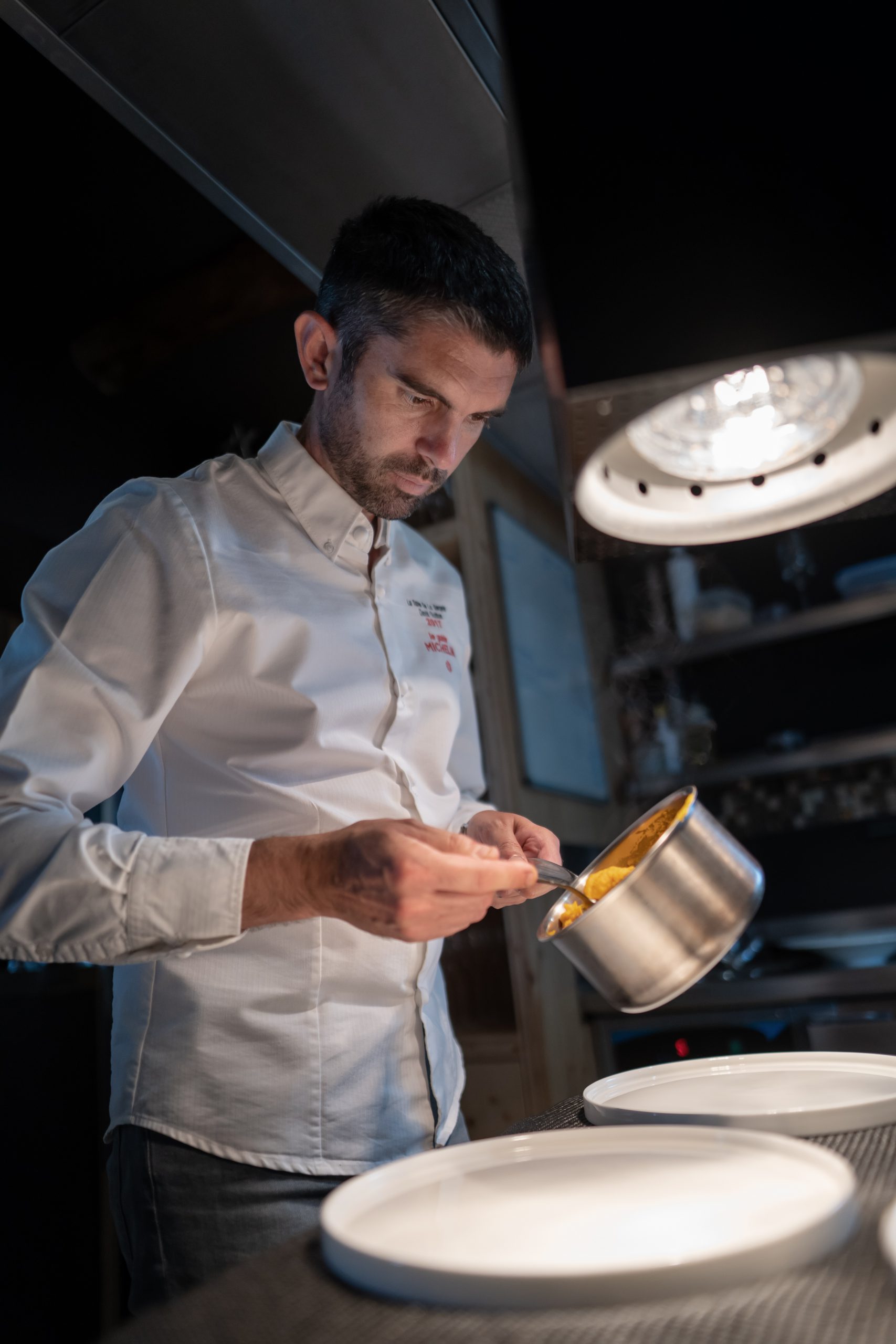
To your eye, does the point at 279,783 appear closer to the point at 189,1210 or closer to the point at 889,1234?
the point at 189,1210

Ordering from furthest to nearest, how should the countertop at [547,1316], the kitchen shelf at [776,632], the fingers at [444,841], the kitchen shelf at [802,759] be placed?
the kitchen shelf at [776,632] → the kitchen shelf at [802,759] → the fingers at [444,841] → the countertop at [547,1316]

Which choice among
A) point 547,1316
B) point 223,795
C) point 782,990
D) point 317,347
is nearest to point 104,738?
point 223,795

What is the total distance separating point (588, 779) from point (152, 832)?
2.19 meters

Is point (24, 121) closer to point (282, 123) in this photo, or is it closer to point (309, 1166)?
point (282, 123)

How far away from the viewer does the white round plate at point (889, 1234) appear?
0.44 metres

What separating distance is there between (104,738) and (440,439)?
22.2 inches

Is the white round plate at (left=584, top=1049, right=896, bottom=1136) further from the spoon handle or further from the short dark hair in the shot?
the short dark hair

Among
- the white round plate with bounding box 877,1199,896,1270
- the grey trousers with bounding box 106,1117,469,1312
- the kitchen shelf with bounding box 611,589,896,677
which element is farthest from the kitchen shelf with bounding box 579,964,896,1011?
the white round plate with bounding box 877,1199,896,1270

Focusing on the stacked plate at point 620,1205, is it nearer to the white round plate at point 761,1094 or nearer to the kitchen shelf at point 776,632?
the white round plate at point 761,1094

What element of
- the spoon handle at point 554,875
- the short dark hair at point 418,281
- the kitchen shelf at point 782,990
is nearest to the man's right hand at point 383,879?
the spoon handle at point 554,875

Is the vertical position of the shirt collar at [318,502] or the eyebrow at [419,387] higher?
the eyebrow at [419,387]

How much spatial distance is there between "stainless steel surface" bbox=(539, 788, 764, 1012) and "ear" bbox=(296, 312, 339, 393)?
0.79 m

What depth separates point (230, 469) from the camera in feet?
4.34

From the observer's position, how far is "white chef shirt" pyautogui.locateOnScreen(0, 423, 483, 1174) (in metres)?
0.86
